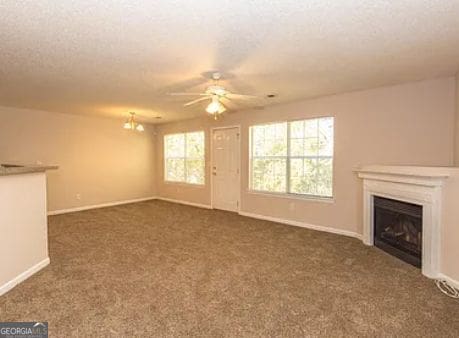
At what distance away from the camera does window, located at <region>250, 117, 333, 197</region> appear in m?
4.79

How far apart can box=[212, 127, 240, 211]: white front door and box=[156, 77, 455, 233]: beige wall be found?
292mm

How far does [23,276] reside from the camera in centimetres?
279

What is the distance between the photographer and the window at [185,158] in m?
7.06

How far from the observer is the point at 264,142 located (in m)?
5.68

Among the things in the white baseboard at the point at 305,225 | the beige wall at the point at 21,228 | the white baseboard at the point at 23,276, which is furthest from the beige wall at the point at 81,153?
the white baseboard at the point at 305,225

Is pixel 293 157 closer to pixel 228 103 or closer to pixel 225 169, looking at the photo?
pixel 228 103

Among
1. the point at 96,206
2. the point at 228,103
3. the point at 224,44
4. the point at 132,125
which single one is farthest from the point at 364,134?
the point at 96,206

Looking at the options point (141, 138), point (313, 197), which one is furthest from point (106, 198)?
point (313, 197)

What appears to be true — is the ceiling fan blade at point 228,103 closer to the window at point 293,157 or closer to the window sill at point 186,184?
the window at point 293,157

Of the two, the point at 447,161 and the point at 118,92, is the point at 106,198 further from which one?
the point at 447,161

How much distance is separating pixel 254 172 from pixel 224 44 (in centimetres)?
362

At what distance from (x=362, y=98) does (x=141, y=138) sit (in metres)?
5.89

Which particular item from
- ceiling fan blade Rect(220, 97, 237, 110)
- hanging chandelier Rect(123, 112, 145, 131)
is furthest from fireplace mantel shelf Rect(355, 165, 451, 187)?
hanging chandelier Rect(123, 112, 145, 131)

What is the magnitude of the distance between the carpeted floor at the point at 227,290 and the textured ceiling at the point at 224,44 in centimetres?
234
